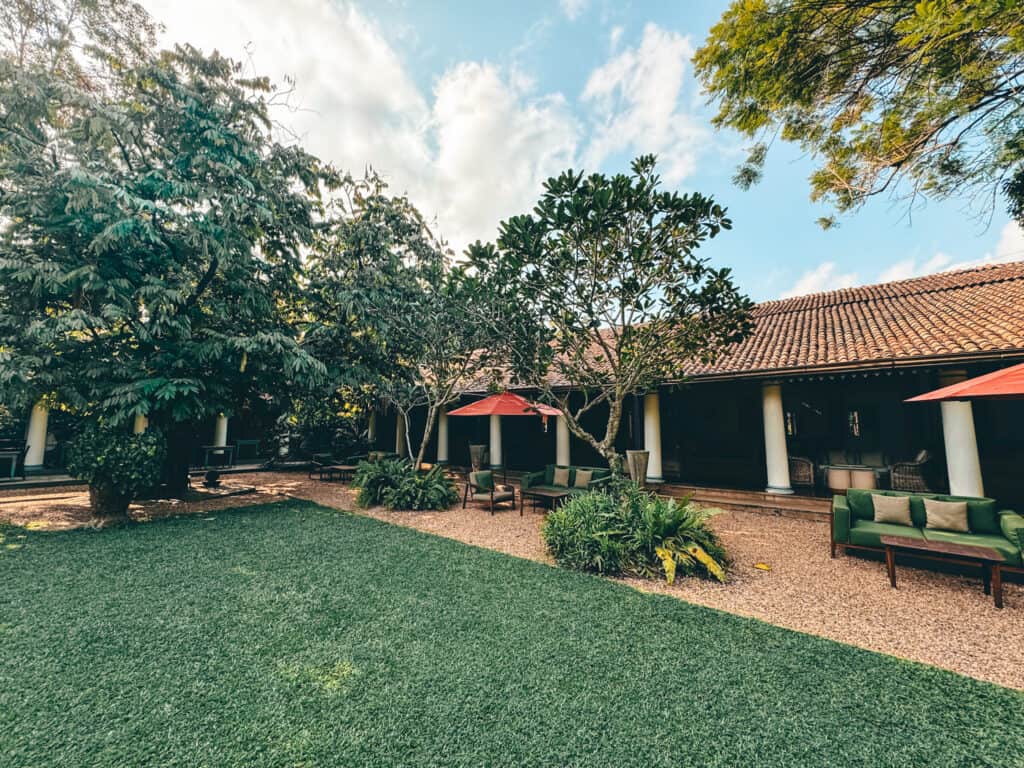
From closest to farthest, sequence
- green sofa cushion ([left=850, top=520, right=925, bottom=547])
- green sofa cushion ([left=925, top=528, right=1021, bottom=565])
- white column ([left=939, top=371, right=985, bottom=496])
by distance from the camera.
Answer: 1. green sofa cushion ([left=925, top=528, right=1021, bottom=565])
2. green sofa cushion ([left=850, top=520, right=925, bottom=547])
3. white column ([left=939, top=371, right=985, bottom=496])

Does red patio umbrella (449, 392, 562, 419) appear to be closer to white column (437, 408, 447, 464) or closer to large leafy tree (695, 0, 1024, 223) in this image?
white column (437, 408, 447, 464)

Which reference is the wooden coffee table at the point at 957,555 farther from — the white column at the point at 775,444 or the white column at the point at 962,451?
the white column at the point at 775,444

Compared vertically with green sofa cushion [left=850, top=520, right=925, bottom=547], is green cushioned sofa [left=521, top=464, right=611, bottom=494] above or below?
above

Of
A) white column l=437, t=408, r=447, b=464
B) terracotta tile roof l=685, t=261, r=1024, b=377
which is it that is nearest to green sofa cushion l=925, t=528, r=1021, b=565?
terracotta tile roof l=685, t=261, r=1024, b=377

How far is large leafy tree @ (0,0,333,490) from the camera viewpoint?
704 cm

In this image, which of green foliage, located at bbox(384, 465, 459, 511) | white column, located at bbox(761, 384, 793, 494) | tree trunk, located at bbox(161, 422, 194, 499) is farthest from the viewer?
tree trunk, located at bbox(161, 422, 194, 499)

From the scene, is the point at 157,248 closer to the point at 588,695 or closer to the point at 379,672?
the point at 379,672

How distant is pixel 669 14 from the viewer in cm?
673

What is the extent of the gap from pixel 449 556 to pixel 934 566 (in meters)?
6.88

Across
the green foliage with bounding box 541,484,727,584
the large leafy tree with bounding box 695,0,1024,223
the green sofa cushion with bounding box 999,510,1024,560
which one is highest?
the large leafy tree with bounding box 695,0,1024,223

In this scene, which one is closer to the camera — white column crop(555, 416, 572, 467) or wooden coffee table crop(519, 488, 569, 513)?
wooden coffee table crop(519, 488, 569, 513)

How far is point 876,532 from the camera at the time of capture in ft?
19.0

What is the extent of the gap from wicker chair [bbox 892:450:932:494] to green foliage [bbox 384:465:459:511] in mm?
10004

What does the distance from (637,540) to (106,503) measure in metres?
9.77
